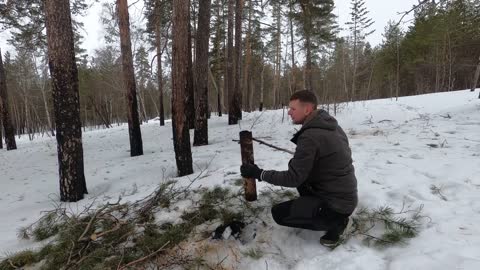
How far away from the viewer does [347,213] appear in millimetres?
2975

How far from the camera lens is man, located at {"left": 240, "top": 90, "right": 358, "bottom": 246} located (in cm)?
279

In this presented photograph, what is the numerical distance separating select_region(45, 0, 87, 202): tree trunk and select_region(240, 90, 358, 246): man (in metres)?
3.66

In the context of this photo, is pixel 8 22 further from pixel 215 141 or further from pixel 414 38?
pixel 414 38

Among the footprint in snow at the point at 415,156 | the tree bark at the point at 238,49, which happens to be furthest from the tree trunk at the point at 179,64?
the tree bark at the point at 238,49

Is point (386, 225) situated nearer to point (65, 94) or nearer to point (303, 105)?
point (303, 105)

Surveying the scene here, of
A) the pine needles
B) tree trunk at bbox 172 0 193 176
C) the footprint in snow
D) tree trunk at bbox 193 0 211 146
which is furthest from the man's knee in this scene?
tree trunk at bbox 193 0 211 146

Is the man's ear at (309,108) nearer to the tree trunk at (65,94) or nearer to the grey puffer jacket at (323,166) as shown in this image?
the grey puffer jacket at (323,166)

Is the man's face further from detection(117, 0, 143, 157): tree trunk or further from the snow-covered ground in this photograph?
detection(117, 0, 143, 157): tree trunk

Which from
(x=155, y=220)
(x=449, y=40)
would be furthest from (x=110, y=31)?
(x=449, y=40)

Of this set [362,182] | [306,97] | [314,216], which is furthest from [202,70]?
[314,216]

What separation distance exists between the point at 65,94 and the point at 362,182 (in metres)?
4.94

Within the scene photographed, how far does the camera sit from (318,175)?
2.89m

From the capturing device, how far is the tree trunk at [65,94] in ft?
16.1

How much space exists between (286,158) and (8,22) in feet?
47.8
